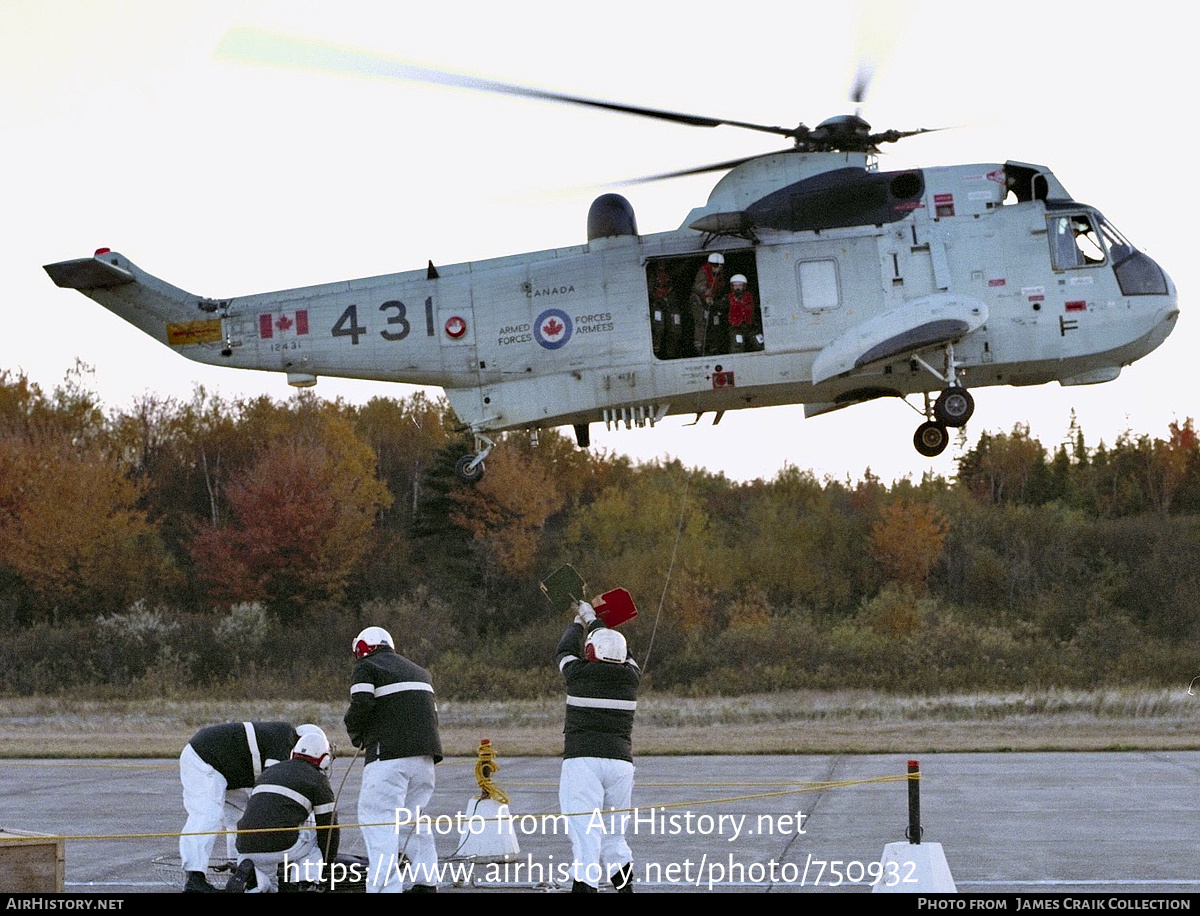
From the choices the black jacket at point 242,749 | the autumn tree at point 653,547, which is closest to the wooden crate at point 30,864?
the black jacket at point 242,749

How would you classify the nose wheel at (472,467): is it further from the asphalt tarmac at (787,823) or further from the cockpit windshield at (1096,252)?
the cockpit windshield at (1096,252)

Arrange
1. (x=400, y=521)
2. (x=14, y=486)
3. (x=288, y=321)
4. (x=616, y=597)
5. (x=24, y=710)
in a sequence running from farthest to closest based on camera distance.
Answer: (x=400, y=521) < (x=14, y=486) < (x=24, y=710) < (x=288, y=321) < (x=616, y=597)

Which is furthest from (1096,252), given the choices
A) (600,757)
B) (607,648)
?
(600,757)

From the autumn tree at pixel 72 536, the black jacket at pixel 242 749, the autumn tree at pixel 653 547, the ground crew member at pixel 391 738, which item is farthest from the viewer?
the autumn tree at pixel 72 536

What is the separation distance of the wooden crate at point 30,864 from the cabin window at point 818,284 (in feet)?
40.3

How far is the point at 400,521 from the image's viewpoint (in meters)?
54.2

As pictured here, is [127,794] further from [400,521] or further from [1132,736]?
[400,521]

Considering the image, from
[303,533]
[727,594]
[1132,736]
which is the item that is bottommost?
[1132,736]

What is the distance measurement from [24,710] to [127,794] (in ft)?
62.2

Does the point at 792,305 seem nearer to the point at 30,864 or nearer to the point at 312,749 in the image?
the point at 312,749

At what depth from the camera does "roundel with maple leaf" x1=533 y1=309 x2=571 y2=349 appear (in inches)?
757

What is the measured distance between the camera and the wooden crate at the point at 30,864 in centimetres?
909

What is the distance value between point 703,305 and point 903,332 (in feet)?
8.85
